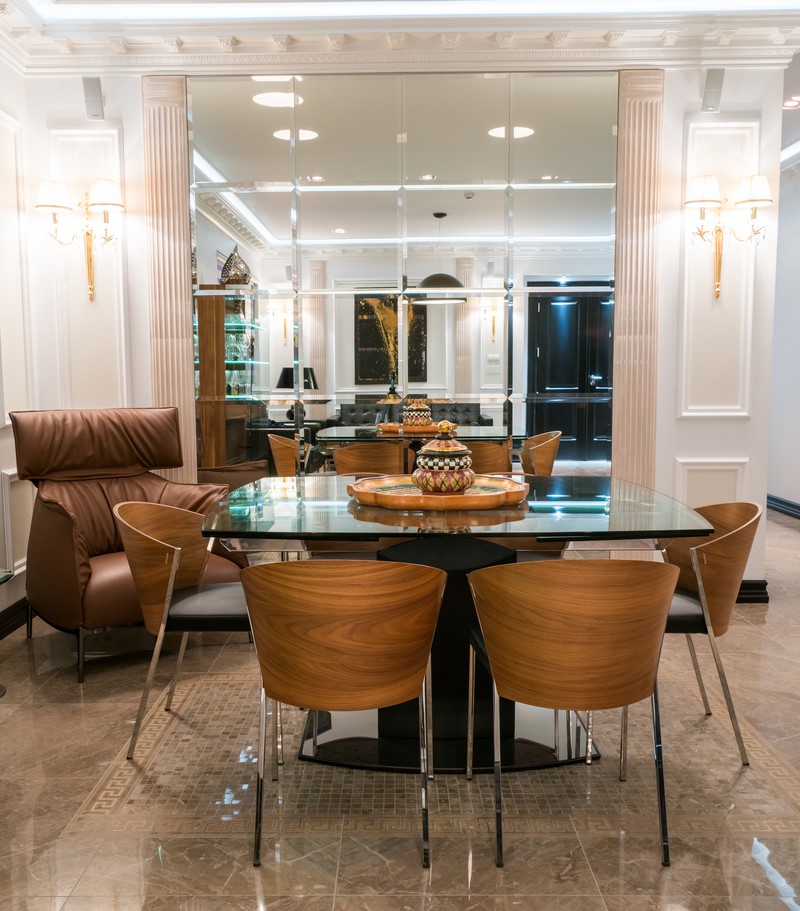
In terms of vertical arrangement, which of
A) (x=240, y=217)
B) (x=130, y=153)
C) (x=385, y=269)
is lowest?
(x=385, y=269)

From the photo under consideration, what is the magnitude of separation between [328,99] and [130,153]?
3.68 feet

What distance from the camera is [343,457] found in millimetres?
4566

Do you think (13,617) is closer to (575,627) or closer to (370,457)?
(370,457)

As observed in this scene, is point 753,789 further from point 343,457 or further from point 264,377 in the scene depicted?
point 264,377

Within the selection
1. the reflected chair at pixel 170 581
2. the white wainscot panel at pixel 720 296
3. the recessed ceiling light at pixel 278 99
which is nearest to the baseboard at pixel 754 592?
the white wainscot panel at pixel 720 296

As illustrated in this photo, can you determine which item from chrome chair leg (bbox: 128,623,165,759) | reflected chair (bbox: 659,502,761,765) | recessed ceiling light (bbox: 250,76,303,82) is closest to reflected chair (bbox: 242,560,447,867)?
chrome chair leg (bbox: 128,623,165,759)

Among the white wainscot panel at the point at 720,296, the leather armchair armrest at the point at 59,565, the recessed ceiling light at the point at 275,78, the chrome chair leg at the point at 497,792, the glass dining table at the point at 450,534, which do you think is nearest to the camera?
the chrome chair leg at the point at 497,792

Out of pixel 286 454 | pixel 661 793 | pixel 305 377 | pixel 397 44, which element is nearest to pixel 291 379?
pixel 305 377

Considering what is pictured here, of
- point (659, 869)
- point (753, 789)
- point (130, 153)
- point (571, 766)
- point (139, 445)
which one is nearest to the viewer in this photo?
point (659, 869)

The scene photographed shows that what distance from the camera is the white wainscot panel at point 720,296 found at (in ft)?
14.6

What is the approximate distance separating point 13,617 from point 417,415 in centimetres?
234

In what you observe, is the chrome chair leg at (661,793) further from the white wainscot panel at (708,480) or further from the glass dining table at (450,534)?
the white wainscot panel at (708,480)

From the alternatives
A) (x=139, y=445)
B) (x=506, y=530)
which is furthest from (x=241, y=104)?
(x=506, y=530)

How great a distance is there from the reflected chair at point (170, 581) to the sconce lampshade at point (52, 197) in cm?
216
